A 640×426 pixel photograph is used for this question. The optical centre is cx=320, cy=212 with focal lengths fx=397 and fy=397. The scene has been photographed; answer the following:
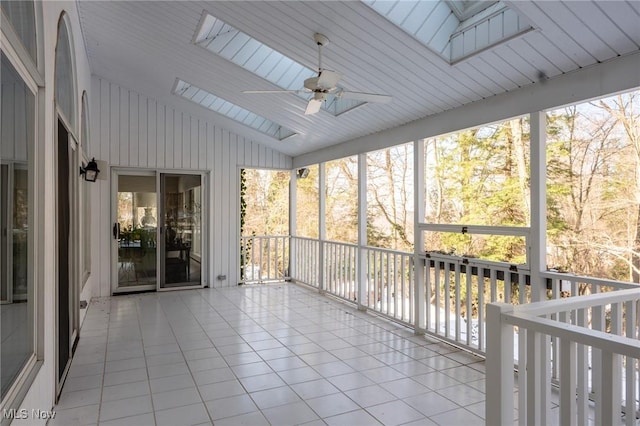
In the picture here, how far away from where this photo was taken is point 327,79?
3.17 metres

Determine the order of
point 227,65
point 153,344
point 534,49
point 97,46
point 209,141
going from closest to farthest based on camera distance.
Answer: point 534,49, point 153,344, point 227,65, point 97,46, point 209,141

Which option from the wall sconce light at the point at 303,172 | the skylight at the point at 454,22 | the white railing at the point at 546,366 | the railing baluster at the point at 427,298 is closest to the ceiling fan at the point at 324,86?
the skylight at the point at 454,22

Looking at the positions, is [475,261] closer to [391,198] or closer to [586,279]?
[586,279]

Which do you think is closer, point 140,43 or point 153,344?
point 153,344

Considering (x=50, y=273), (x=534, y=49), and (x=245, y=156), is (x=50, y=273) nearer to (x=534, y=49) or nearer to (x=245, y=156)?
(x=534, y=49)

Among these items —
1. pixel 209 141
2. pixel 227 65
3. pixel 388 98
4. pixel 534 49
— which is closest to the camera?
pixel 534 49

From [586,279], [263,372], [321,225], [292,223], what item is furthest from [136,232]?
[586,279]

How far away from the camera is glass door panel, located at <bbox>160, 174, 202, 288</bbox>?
6.89 meters

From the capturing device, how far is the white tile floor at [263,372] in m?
2.66

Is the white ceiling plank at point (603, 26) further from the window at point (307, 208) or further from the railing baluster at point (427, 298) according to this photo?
the window at point (307, 208)

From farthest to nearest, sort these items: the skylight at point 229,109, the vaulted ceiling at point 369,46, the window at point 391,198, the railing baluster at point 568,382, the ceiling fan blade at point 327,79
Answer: the window at point 391,198 → the skylight at point 229,109 → the ceiling fan blade at point 327,79 → the vaulted ceiling at point 369,46 → the railing baluster at point 568,382

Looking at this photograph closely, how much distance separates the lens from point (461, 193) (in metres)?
7.30

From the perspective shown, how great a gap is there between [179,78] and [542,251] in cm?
479

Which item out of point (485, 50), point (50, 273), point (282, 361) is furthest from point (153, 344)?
point (485, 50)
